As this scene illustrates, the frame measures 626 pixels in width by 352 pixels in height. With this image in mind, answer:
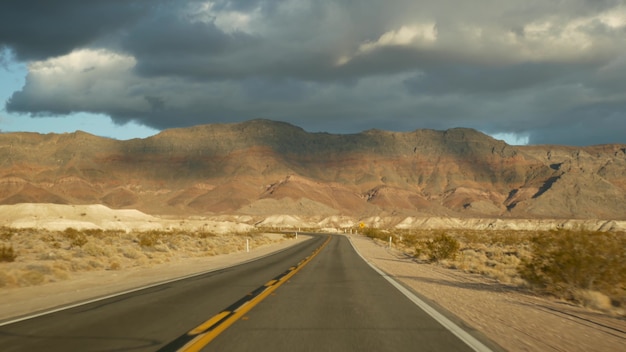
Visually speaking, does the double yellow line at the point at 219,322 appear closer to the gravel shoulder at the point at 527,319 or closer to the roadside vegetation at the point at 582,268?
the gravel shoulder at the point at 527,319

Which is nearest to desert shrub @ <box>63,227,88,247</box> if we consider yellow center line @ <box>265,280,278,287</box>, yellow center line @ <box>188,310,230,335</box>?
yellow center line @ <box>265,280,278,287</box>

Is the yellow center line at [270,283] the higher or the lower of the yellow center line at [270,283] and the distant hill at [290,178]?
the lower

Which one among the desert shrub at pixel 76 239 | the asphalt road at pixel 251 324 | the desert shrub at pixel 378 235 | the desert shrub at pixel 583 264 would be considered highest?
the desert shrub at pixel 583 264

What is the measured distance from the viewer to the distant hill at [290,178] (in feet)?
504

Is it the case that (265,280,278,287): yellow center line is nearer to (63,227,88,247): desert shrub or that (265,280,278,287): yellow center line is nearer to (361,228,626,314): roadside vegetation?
(361,228,626,314): roadside vegetation

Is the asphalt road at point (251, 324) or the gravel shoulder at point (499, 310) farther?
the gravel shoulder at point (499, 310)

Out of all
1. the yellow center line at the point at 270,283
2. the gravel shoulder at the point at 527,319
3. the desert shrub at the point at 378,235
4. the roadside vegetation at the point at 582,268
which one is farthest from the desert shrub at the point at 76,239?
the desert shrub at the point at 378,235

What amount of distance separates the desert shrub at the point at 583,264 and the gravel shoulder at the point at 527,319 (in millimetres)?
831

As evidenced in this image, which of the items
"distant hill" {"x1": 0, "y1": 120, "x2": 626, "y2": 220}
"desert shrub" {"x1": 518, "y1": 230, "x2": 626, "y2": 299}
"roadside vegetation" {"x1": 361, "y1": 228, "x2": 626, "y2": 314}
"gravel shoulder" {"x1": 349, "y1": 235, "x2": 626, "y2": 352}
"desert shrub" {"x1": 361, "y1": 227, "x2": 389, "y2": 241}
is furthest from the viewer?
"distant hill" {"x1": 0, "y1": 120, "x2": 626, "y2": 220}

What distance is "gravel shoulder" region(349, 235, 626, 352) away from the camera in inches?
295

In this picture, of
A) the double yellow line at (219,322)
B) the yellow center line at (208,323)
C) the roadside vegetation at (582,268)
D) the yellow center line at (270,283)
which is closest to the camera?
the double yellow line at (219,322)

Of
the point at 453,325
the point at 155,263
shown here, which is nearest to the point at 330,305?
the point at 453,325

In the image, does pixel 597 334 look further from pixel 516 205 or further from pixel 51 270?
pixel 516 205

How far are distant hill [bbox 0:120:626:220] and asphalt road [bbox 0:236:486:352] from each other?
140175 mm
